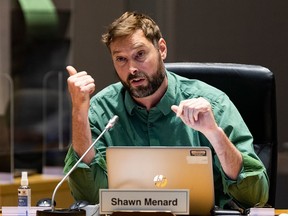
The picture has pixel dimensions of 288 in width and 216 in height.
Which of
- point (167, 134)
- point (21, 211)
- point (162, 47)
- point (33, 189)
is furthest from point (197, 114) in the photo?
point (33, 189)

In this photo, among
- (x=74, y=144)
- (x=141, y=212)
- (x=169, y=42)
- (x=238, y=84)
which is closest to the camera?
(x=141, y=212)

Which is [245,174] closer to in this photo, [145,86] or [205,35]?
[145,86]

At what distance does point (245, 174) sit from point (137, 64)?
1.91ft

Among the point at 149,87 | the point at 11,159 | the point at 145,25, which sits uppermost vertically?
the point at 145,25

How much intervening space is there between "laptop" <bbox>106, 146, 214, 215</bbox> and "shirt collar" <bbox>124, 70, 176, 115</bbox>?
53cm

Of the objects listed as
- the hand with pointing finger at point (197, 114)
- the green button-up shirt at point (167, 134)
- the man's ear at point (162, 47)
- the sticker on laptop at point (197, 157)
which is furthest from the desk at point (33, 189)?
the sticker on laptop at point (197, 157)

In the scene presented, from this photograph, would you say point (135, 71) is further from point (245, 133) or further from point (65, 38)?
point (65, 38)

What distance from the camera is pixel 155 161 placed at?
9.70ft

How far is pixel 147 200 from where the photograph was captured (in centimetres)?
286

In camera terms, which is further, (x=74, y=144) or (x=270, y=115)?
(x=270, y=115)

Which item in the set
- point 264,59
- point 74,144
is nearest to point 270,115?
point 74,144

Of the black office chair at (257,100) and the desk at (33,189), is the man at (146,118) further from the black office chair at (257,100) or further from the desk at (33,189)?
the desk at (33,189)

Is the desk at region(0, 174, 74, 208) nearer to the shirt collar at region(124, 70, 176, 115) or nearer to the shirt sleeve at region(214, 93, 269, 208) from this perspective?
the shirt collar at region(124, 70, 176, 115)

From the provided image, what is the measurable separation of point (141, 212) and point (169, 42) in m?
2.59
